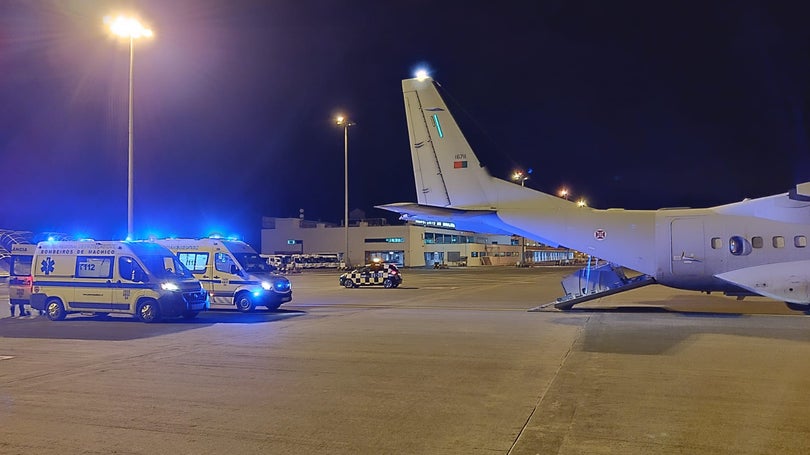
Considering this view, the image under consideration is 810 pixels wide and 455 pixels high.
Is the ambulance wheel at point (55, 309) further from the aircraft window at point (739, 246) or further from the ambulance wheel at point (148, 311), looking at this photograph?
the aircraft window at point (739, 246)

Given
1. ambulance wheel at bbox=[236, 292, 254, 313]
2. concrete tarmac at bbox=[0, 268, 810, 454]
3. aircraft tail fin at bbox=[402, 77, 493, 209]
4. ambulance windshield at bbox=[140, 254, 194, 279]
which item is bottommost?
concrete tarmac at bbox=[0, 268, 810, 454]

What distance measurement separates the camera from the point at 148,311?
52.4ft

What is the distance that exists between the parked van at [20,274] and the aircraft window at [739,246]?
20.7m

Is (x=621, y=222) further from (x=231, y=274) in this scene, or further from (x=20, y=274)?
(x=20, y=274)

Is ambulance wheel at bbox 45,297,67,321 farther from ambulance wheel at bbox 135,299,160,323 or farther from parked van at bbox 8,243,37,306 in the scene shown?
ambulance wheel at bbox 135,299,160,323

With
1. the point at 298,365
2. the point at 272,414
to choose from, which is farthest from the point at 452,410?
the point at 298,365

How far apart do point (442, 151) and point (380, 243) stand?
6284cm

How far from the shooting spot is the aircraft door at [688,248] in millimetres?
16516

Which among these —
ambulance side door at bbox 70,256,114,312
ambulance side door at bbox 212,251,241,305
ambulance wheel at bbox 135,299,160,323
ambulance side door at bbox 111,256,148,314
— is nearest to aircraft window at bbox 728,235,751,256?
ambulance side door at bbox 212,251,241,305

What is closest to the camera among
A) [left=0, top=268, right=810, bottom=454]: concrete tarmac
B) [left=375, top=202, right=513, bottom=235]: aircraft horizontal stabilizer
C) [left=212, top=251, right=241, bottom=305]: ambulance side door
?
[left=0, top=268, right=810, bottom=454]: concrete tarmac

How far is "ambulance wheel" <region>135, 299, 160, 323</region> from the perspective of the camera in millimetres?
15867

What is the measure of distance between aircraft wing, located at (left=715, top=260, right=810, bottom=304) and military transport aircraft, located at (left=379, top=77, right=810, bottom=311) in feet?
0.08

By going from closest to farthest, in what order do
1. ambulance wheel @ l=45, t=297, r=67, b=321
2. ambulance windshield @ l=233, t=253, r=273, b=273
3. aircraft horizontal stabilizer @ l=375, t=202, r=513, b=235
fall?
1. ambulance wheel @ l=45, t=297, r=67, b=321
2. aircraft horizontal stabilizer @ l=375, t=202, r=513, b=235
3. ambulance windshield @ l=233, t=253, r=273, b=273

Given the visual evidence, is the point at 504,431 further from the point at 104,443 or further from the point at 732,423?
the point at 104,443
